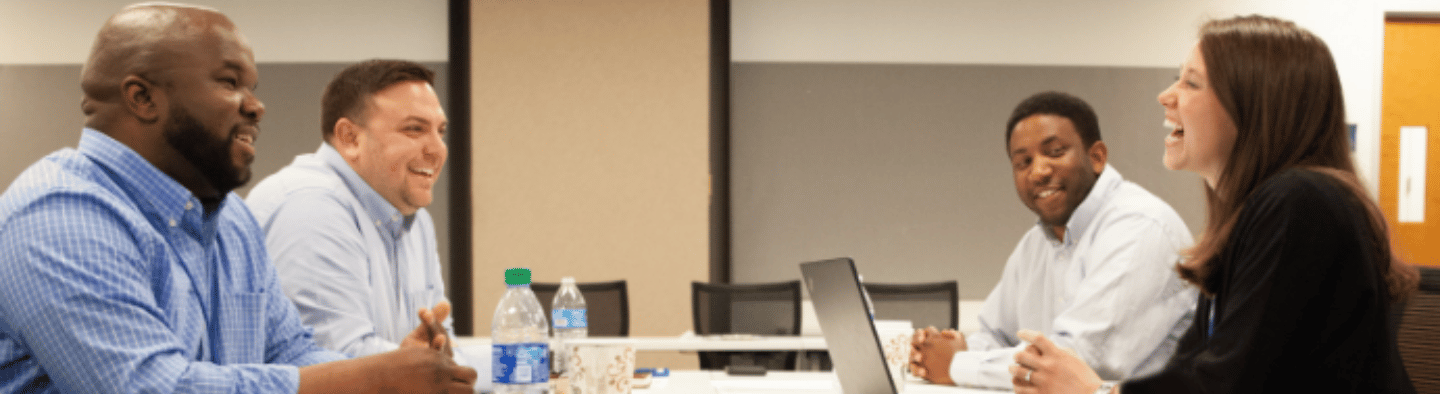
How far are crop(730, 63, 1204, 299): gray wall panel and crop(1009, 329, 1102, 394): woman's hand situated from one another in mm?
3234

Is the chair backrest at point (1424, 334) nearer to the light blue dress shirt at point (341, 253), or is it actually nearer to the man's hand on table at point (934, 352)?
the man's hand on table at point (934, 352)

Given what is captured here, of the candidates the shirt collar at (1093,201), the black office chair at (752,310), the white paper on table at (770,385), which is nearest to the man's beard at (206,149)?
the white paper on table at (770,385)

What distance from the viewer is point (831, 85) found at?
4.98 meters

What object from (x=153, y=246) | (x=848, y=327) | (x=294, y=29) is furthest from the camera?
(x=294, y=29)

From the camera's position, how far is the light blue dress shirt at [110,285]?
3.58ft

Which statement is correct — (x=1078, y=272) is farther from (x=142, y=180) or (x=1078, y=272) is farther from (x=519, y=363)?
(x=142, y=180)

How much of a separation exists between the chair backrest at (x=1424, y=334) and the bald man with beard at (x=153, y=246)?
1.69 metres

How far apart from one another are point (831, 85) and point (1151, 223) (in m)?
2.92

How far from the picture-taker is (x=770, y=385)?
7.17 feet

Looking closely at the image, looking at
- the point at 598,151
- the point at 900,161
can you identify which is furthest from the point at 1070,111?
the point at 598,151

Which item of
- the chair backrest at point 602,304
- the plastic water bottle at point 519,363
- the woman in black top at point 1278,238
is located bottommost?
the chair backrest at point 602,304

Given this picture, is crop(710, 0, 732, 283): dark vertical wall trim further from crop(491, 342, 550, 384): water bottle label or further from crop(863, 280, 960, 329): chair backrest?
crop(491, 342, 550, 384): water bottle label

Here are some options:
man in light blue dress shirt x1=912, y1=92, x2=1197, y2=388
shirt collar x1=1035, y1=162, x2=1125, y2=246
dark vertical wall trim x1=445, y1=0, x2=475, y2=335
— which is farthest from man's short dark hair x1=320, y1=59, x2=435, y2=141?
dark vertical wall trim x1=445, y1=0, x2=475, y2=335

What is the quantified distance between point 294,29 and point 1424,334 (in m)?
4.90
